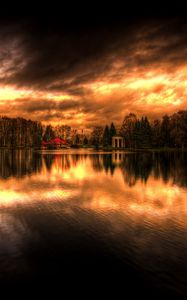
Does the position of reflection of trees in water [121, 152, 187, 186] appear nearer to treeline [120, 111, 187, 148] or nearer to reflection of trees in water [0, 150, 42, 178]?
reflection of trees in water [0, 150, 42, 178]

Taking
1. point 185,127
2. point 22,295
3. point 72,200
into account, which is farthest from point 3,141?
point 22,295

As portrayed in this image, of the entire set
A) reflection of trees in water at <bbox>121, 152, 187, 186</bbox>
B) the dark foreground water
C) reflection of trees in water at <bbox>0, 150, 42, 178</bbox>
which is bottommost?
the dark foreground water

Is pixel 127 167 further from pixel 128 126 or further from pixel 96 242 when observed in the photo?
pixel 128 126

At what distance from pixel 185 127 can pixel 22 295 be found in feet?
392

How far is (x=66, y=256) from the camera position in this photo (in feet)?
36.2

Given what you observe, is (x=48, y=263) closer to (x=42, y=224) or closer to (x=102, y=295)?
(x=102, y=295)

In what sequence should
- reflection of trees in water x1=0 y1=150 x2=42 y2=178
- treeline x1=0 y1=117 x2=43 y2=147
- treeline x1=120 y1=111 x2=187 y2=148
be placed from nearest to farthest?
reflection of trees in water x1=0 y1=150 x2=42 y2=178, treeline x1=120 y1=111 x2=187 y2=148, treeline x1=0 y1=117 x2=43 y2=147

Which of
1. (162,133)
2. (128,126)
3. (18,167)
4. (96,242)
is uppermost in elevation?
(128,126)

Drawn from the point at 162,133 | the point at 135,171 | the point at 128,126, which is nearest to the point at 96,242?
the point at 135,171

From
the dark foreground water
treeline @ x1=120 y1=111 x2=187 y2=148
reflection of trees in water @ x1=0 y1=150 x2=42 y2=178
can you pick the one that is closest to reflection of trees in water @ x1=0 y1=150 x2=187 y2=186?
reflection of trees in water @ x1=0 y1=150 x2=42 y2=178

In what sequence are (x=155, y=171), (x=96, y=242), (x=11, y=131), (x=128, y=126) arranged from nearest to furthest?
(x=96, y=242)
(x=155, y=171)
(x=128, y=126)
(x=11, y=131)

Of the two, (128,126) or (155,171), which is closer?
(155,171)

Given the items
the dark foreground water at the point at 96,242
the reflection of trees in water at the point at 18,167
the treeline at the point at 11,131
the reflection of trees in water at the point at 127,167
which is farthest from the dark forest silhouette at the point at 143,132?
the dark foreground water at the point at 96,242

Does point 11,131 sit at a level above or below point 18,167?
above
